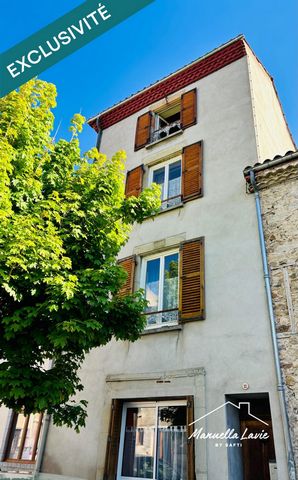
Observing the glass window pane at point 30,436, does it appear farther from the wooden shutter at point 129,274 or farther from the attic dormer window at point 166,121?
the attic dormer window at point 166,121

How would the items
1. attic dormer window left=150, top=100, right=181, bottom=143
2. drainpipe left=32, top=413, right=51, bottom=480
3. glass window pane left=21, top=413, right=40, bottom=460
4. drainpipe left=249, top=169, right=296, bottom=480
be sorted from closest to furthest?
drainpipe left=249, top=169, right=296, bottom=480, drainpipe left=32, top=413, right=51, bottom=480, glass window pane left=21, top=413, right=40, bottom=460, attic dormer window left=150, top=100, right=181, bottom=143

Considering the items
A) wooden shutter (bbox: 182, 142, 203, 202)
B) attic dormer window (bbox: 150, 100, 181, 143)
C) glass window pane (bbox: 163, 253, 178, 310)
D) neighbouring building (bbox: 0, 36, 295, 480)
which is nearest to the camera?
neighbouring building (bbox: 0, 36, 295, 480)

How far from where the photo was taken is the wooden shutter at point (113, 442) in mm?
7506

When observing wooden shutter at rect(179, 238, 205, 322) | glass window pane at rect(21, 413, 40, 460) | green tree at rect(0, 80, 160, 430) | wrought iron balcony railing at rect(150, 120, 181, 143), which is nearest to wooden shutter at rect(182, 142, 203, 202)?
wooden shutter at rect(179, 238, 205, 322)

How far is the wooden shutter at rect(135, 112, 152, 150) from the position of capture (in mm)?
12180

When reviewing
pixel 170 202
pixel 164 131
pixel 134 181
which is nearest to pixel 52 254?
pixel 170 202

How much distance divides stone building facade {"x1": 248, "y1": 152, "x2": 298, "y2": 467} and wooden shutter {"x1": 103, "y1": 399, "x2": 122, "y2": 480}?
147 inches

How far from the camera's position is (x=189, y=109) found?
11.5 meters

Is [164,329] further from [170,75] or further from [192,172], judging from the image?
[170,75]

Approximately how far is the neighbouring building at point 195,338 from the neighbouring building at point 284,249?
25cm

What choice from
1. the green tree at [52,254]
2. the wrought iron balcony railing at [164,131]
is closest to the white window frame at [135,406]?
the green tree at [52,254]

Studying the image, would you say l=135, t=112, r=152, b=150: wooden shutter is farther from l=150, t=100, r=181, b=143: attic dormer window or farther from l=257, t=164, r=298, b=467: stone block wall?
l=257, t=164, r=298, b=467: stone block wall

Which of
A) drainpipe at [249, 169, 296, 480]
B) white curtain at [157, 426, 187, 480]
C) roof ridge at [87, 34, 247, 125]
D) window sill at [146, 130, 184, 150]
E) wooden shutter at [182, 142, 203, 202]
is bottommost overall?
white curtain at [157, 426, 187, 480]

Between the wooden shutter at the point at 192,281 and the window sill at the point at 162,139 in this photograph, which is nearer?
the wooden shutter at the point at 192,281
